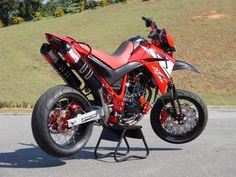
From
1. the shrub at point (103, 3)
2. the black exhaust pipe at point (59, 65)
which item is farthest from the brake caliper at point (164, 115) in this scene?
the shrub at point (103, 3)

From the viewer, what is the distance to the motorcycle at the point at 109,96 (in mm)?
6203

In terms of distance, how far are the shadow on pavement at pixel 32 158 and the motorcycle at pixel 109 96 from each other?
1.12 ft

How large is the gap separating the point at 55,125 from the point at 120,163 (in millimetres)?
998

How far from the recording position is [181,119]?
24.2ft

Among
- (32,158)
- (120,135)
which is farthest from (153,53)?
(32,158)

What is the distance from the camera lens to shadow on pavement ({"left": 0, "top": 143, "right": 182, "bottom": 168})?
650 cm

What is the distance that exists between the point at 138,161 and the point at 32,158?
138 cm

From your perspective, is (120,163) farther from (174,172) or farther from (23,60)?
(23,60)

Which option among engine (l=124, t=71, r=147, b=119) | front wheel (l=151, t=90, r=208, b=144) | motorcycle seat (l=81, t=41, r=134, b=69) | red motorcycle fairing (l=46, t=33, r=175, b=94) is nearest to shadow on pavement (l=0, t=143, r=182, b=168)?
front wheel (l=151, t=90, r=208, b=144)

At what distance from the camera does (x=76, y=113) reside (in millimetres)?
6367

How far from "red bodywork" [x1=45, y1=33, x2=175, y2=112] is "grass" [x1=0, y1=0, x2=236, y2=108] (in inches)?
304

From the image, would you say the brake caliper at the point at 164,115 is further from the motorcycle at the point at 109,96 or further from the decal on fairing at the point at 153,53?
the decal on fairing at the point at 153,53

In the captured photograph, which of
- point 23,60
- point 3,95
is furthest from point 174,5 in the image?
point 3,95

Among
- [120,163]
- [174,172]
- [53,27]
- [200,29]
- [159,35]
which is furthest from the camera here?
[53,27]
